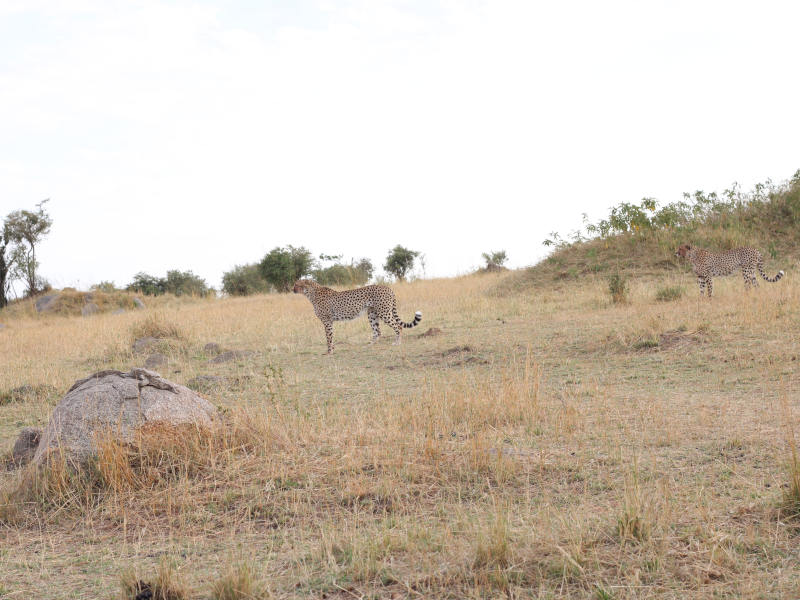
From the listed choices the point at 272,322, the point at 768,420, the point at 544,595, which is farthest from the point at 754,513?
the point at 272,322

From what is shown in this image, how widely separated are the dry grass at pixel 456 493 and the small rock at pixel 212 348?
3.95 meters

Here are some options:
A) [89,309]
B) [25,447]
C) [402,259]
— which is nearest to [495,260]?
[402,259]

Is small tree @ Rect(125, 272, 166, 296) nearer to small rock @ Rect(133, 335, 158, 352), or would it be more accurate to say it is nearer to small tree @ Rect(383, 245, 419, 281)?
small tree @ Rect(383, 245, 419, 281)

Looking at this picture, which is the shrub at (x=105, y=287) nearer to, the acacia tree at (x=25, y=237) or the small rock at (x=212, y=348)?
the acacia tree at (x=25, y=237)

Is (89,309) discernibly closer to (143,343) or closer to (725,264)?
(143,343)

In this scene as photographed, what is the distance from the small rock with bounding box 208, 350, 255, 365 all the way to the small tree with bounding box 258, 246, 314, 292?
19.7 meters

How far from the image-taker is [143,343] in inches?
531

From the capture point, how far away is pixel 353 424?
605cm

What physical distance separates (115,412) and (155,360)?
6.66 meters

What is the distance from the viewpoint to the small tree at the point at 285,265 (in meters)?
32.4

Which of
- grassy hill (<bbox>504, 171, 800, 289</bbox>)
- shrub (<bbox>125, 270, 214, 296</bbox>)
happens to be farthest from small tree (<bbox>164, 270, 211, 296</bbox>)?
grassy hill (<bbox>504, 171, 800, 289</bbox>)

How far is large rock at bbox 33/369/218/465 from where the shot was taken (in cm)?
514


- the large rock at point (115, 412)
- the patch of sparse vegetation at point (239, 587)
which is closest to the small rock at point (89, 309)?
the large rock at point (115, 412)

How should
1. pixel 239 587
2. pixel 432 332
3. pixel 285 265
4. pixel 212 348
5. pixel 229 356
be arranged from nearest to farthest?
1. pixel 239 587
2. pixel 229 356
3. pixel 212 348
4. pixel 432 332
5. pixel 285 265
